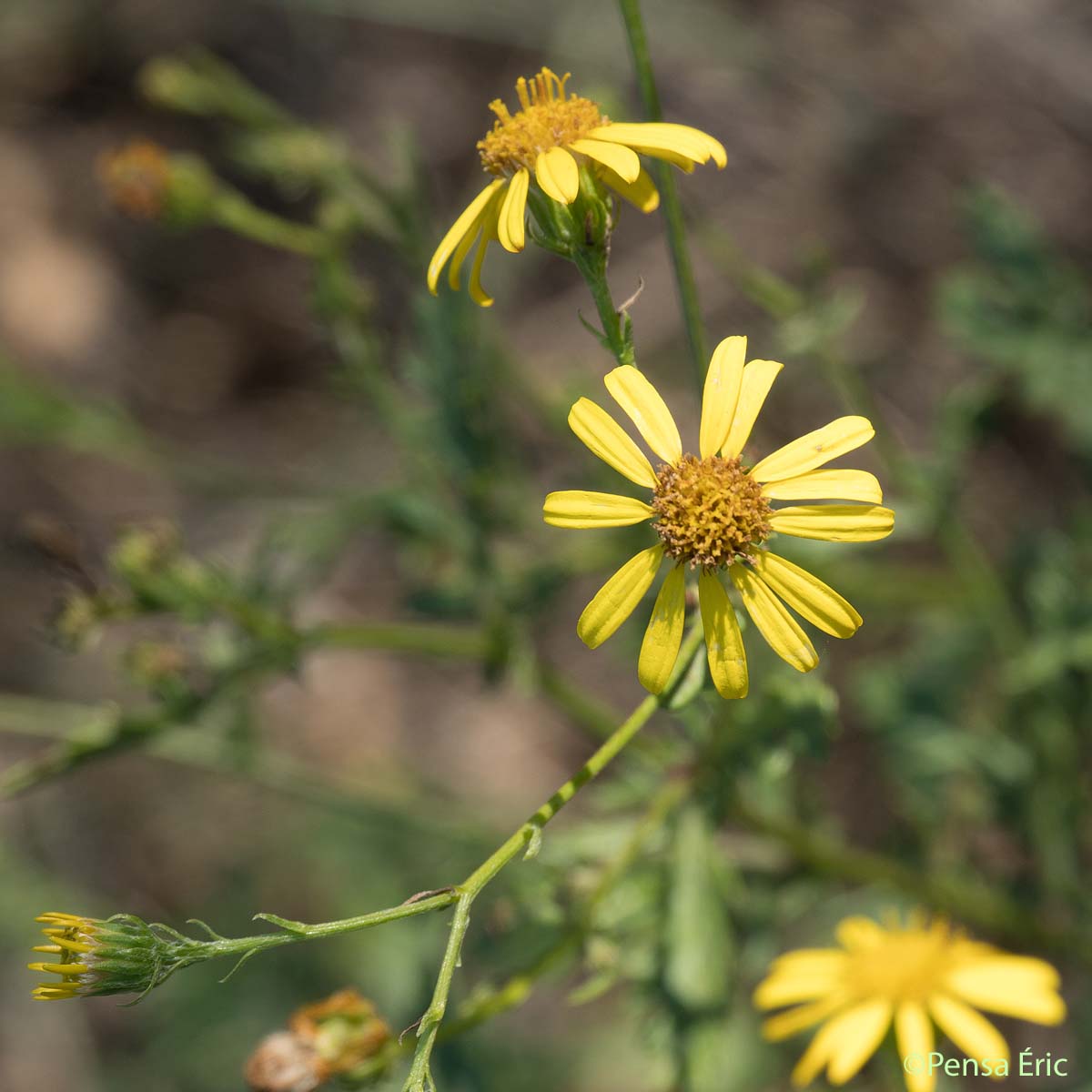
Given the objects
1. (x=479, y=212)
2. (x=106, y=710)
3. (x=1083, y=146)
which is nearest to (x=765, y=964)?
(x=106, y=710)

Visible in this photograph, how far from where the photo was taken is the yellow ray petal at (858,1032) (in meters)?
2.93

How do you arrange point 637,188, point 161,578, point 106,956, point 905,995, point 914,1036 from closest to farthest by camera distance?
point 106,956, point 637,188, point 914,1036, point 905,995, point 161,578

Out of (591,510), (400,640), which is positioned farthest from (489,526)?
(591,510)

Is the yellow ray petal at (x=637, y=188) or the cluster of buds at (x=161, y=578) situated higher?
the yellow ray petal at (x=637, y=188)

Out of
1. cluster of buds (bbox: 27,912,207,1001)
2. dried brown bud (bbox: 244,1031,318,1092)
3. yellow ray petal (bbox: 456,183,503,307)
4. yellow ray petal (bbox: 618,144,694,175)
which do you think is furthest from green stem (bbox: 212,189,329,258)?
dried brown bud (bbox: 244,1031,318,1092)

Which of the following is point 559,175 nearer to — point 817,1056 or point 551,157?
point 551,157

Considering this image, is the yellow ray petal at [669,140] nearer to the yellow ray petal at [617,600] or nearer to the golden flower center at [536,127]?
the golden flower center at [536,127]

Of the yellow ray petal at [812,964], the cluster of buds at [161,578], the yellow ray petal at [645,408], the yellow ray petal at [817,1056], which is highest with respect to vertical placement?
the cluster of buds at [161,578]

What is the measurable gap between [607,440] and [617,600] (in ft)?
1.17

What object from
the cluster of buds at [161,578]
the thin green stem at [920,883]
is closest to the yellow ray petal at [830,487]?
the thin green stem at [920,883]

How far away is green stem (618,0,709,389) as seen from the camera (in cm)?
246

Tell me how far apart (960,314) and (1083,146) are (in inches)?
88.4

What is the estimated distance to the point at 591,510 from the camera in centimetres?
236

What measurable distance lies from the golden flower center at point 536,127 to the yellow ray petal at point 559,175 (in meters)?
0.05
